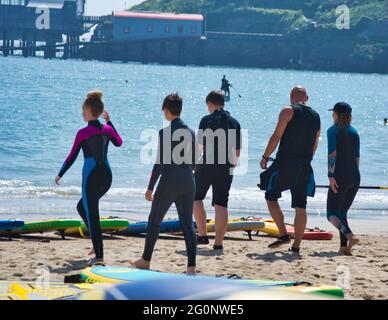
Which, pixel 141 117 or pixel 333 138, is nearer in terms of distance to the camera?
pixel 333 138

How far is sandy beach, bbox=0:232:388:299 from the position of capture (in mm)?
9648

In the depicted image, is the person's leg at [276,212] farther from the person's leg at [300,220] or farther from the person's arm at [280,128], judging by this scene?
the person's arm at [280,128]

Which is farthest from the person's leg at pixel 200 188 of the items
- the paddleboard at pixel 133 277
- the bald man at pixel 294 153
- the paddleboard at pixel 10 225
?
the paddleboard at pixel 133 277

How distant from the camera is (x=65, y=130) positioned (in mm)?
38625

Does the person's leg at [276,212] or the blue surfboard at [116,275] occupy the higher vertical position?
the person's leg at [276,212]

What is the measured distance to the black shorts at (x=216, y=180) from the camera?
10883 mm

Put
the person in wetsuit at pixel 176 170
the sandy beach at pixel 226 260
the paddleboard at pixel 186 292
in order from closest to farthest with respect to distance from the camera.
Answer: the paddleboard at pixel 186 292, the person in wetsuit at pixel 176 170, the sandy beach at pixel 226 260

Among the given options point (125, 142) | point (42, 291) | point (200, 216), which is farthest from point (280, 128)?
point (125, 142)

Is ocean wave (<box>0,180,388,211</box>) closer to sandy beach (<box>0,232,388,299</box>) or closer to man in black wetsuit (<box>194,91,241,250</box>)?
sandy beach (<box>0,232,388,299</box>)

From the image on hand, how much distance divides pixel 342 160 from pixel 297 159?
0.49 m
